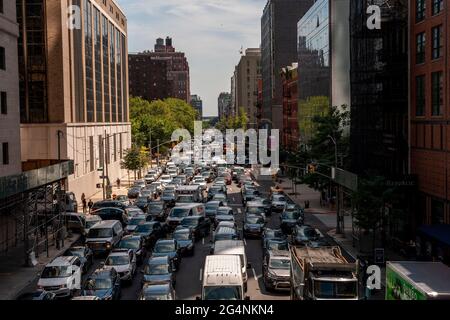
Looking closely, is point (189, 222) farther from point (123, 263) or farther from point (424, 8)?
point (424, 8)

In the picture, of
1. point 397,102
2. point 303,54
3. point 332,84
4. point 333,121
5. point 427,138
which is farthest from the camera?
point 303,54

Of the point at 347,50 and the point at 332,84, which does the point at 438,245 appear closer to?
the point at 347,50

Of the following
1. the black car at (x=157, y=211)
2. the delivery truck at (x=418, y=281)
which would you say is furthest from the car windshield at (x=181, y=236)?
the delivery truck at (x=418, y=281)

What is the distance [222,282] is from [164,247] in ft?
38.7

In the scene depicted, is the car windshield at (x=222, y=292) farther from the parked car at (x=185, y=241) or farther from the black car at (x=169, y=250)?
the parked car at (x=185, y=241)

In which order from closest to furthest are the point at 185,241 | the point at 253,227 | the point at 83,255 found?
1. the point at 83,255
2. the point at 185,241
3. the point at 253,227

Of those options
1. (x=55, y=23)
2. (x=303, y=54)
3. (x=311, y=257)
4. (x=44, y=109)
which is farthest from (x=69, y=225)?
(x=303, y=54)

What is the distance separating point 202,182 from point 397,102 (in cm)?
3623

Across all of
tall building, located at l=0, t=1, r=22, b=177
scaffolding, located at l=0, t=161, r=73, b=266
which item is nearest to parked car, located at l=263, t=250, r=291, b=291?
scaffolding, located at l=0, t=161, r=73, b=266

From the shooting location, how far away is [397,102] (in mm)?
44469

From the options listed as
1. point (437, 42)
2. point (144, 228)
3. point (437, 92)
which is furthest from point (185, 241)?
point (437, 42)

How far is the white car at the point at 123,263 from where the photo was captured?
28.7m

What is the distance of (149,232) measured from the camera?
3884cm

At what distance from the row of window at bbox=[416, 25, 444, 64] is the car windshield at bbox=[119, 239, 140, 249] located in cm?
2045
